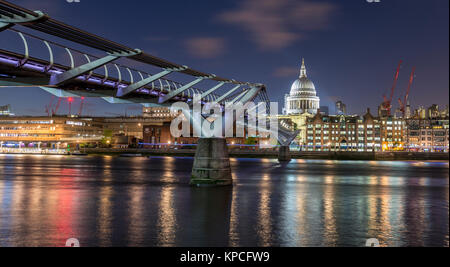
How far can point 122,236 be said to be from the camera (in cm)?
2102

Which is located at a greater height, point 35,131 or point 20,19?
point 35,131

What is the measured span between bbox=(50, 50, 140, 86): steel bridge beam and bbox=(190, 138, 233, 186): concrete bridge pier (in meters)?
11.7

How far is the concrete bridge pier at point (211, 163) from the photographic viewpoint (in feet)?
123

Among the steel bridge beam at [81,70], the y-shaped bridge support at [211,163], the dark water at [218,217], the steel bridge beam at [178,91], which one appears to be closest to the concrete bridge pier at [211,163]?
the y-shaped bridge support at [211,163]

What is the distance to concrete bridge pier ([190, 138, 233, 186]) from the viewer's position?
37.5 metres

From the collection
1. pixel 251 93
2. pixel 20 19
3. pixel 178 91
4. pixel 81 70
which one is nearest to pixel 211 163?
pixel 178 91

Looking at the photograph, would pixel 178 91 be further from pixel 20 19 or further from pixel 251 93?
pixel 20 19

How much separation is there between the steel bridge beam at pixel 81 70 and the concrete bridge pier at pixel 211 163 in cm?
1171

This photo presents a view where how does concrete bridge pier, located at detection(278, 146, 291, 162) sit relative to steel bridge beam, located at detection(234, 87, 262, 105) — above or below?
below

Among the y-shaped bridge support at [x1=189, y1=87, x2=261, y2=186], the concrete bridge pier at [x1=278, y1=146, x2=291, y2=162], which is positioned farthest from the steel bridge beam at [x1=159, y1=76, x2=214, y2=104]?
the concrete bridge pier at [x1=278, y1=146, x2=291, y2=162]

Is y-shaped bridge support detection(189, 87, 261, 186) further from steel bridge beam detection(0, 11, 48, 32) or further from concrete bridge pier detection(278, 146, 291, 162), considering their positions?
concrete bridge pier detection(278, 146, 291, 162)

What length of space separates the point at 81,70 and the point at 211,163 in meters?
14.0

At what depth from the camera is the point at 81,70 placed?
27172mm
